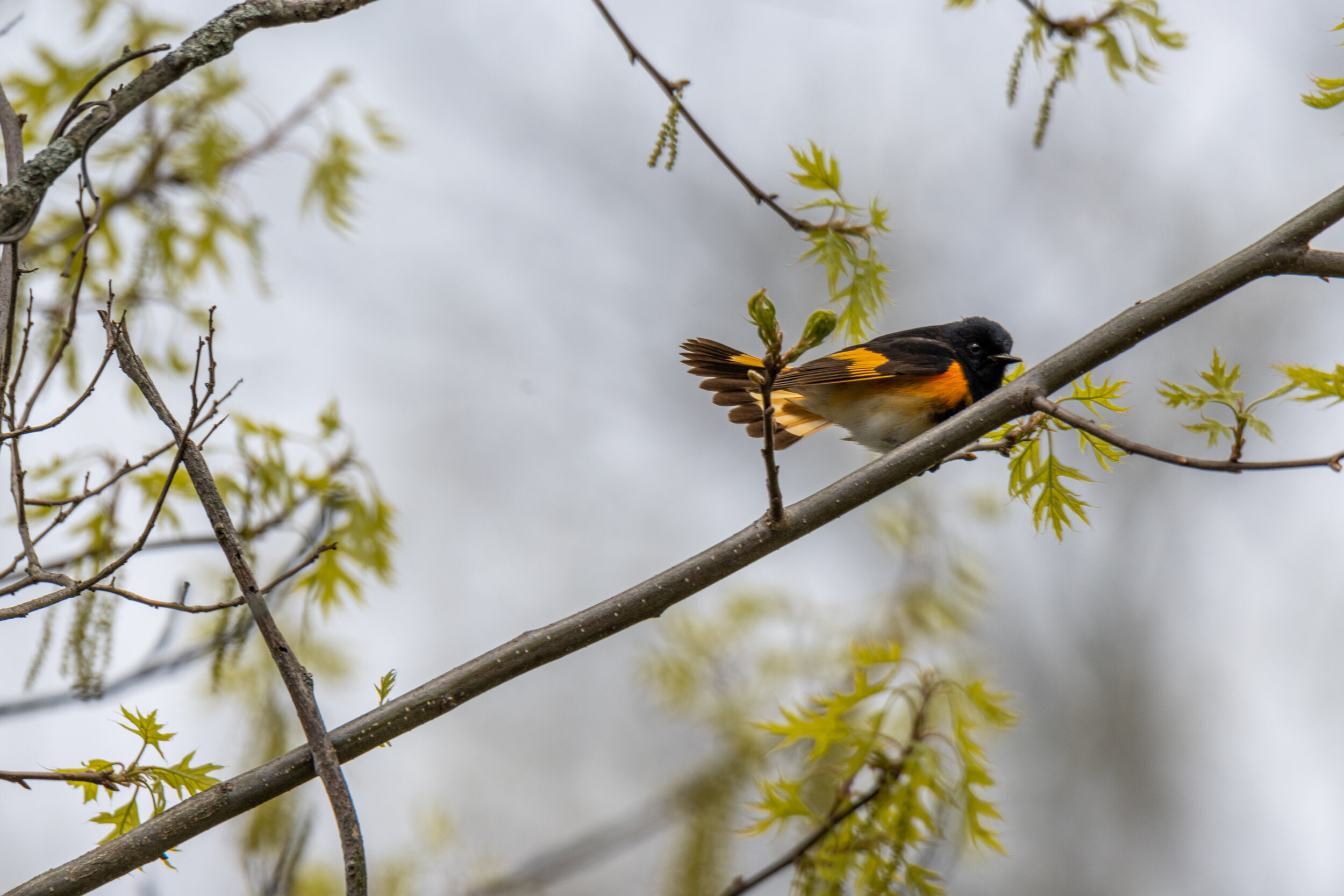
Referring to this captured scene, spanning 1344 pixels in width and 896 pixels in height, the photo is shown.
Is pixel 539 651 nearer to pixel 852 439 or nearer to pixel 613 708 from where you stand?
pixel 852 439

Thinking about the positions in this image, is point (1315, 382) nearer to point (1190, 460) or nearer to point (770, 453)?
point (1190, 460)

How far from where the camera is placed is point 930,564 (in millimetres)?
3988

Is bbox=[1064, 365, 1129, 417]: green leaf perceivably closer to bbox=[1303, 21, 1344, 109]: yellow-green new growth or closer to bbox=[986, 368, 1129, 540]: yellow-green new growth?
bbox=[986, 368, 1129, 540]: yellow-green new growth

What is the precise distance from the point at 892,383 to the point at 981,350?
38 centimetres

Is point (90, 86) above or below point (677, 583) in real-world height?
above

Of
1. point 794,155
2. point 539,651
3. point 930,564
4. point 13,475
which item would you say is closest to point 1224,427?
point 794,155

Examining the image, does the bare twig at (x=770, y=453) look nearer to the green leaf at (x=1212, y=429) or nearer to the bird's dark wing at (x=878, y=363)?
the green leaf at (x=1212, y=429)

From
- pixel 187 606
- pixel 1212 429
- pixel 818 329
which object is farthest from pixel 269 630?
pixel 1212 429

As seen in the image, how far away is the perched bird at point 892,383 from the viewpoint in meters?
2.92

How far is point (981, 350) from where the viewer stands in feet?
10.4

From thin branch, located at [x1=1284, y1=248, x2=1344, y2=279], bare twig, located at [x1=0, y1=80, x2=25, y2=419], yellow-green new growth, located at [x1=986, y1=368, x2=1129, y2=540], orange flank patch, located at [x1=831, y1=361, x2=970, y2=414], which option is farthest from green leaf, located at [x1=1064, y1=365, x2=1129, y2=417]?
bare twig, located at [x1=0, y1=80, x2=25, y2=419]

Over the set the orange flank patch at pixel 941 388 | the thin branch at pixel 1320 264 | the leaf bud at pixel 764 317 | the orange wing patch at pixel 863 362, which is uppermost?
the orange wing patch at pixel 863 362

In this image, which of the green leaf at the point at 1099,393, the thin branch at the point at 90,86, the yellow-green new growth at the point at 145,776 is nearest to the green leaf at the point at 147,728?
the yellow-green new growth at the point at 145,776

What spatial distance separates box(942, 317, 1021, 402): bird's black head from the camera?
3.12 m
